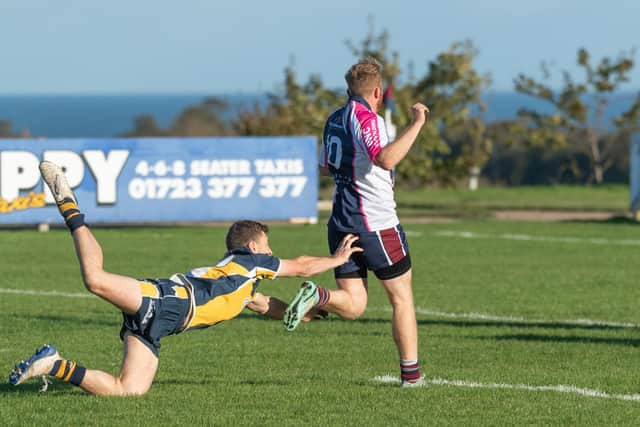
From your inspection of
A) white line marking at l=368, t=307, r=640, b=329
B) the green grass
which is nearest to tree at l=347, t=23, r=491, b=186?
the green grass

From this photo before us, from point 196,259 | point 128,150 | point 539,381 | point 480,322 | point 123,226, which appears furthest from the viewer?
point 123,226

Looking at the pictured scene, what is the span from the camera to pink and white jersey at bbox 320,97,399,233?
8938 millimetres

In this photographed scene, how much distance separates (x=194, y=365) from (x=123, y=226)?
1682 centimetres

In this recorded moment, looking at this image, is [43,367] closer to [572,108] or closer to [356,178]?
[356,178]

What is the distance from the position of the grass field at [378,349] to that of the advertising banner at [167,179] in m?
2.95

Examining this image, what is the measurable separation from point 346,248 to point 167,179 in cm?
1626

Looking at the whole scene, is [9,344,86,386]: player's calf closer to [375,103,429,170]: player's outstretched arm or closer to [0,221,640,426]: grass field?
[0,221,640,426]: grass field

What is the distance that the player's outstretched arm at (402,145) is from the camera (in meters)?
8.48

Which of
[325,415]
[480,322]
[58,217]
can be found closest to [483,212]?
[58,217]

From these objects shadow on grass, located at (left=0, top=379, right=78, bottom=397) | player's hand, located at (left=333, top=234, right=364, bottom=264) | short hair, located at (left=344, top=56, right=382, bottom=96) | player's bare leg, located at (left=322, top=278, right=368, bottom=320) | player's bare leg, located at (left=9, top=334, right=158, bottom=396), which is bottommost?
shadow on grass, located at (left=0, top=379, right=78, bottom=397)

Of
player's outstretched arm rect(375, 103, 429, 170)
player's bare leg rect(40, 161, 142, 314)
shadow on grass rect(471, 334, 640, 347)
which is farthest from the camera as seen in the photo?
shadow on grass rect(471, 334, 640, 347)

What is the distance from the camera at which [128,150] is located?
969 inches

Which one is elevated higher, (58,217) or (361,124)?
(361,124)

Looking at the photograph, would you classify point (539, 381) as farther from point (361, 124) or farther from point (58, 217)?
point (58, 217)
